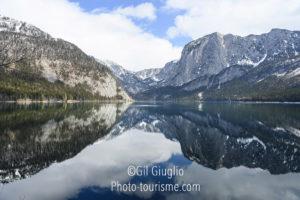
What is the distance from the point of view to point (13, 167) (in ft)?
139

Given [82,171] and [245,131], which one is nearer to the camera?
[82,171]

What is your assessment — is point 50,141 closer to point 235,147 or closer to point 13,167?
point 13,167

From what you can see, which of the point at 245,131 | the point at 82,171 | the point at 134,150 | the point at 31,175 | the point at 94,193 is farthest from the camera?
the point at 245,131

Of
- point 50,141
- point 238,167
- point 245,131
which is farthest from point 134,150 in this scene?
point 245,131

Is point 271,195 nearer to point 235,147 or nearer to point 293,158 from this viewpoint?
point 293,158

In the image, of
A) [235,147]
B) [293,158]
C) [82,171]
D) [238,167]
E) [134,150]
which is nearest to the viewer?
[82,171]

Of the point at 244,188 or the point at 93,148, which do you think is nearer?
the point at 244,188

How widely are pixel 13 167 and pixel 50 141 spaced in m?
21.1

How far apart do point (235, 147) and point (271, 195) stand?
105 ft

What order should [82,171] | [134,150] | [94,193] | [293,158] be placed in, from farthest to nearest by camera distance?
1. [134,150]
2. [293,158]
3. [82,171]
4. [94,193]

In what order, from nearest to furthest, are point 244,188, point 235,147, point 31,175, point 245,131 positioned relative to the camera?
point 244,188, point 31,175, point 235,147, point 245,131

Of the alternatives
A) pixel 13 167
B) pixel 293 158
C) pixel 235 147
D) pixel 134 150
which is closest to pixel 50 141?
pixel 134 150

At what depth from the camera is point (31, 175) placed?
39.0 metres

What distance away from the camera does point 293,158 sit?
52.5 meters
